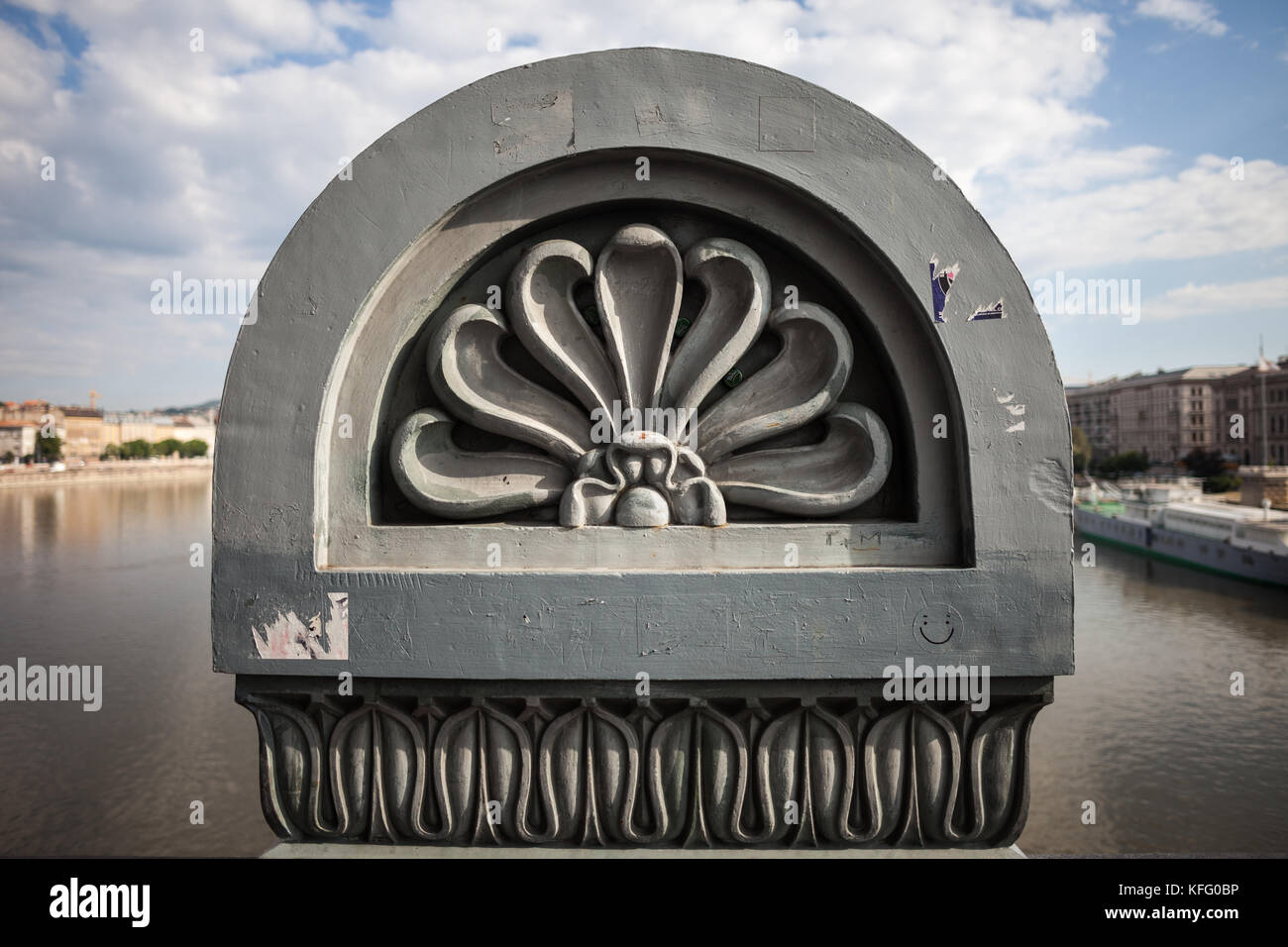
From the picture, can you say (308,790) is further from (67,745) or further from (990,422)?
(67,745)

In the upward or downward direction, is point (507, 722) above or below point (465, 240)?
below

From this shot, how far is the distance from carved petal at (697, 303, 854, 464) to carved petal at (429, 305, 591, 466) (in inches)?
22.3

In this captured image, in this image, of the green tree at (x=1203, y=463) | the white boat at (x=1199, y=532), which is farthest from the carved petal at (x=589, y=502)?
the green tree at (x=1203, y=463)

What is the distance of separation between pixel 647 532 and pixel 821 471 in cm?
79

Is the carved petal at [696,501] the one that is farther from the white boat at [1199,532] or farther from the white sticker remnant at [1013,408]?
the white boat at [1199,532]

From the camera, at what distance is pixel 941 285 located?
2.48m

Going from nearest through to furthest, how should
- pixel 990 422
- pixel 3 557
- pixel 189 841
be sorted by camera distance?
1. pixel 990 422
2. pixel 189 841
3. pixel 3 557

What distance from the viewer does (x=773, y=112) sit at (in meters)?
2.51

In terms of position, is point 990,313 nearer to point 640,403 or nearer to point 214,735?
point 640,403

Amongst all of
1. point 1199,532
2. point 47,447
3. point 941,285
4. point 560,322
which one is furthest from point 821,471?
point 47,447

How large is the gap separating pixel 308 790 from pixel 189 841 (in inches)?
306

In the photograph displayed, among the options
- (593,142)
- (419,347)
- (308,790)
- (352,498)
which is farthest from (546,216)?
(308,790)

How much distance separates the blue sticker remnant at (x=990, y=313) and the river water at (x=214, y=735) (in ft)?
15.1

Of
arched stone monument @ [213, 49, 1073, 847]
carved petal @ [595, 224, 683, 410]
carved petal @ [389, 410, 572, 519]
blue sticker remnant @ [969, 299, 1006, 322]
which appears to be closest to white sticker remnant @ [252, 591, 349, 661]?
arched stone monument @ [213, 49, 1073, 847]
